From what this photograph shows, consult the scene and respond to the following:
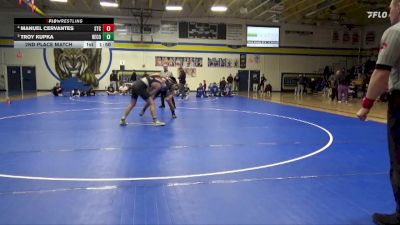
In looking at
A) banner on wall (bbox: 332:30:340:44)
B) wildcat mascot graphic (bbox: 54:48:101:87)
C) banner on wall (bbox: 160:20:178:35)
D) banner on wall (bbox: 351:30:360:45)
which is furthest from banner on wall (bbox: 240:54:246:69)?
wildcat mascot graphic (bbox: 54:48:101:87)

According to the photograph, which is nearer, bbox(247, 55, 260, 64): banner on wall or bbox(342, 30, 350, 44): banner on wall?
bbox(247, 55, 260, 64): banner on wall

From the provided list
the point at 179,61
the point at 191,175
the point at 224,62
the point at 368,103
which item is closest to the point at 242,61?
the point at 224,62

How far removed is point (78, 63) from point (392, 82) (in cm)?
2584

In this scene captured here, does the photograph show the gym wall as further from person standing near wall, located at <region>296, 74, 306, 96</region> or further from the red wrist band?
the red wrist band

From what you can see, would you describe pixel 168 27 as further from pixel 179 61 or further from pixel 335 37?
pixel 335 37

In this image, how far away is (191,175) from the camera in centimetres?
432

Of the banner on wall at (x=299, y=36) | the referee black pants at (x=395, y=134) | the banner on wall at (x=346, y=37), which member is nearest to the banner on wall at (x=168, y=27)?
the banner on wall at (x=299, y=36)

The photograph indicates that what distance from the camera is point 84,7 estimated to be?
25094 millimetres

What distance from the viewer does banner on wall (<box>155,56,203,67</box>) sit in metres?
26.8

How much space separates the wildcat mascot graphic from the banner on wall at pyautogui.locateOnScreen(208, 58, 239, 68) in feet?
29.6

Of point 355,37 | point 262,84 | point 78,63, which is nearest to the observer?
point 78,63

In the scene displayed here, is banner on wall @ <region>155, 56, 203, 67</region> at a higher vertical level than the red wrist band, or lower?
higher

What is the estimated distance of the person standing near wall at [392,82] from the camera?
97.3 inches
